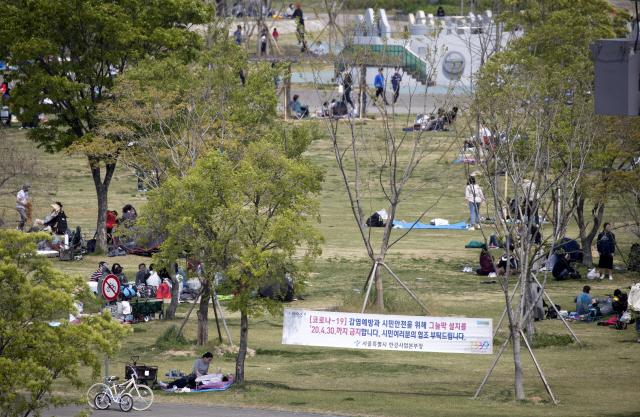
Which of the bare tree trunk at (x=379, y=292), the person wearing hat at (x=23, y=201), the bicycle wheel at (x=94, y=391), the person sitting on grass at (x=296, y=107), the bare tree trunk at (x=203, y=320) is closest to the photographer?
the bicycle wheel at (x=94, y=391)

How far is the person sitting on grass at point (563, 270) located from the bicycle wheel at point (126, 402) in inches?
671

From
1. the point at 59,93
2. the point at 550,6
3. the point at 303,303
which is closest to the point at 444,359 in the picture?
the point at 303,303

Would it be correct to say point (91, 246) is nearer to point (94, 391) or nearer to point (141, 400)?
point (94, 391)

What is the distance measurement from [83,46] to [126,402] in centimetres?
1859

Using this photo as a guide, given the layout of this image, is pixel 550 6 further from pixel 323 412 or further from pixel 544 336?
pixel 323 412

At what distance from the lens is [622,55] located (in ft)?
34.7

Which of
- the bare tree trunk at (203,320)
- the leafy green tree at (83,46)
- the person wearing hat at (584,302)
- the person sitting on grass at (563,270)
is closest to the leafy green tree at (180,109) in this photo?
the leafy green tree at (83,46)

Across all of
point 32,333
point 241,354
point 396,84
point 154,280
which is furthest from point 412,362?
point 396,84

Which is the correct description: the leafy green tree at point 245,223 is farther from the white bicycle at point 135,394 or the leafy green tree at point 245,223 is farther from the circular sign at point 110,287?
the white bicycle at point 135,394

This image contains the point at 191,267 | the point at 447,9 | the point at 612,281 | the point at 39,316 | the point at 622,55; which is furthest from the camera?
the point at 447,9

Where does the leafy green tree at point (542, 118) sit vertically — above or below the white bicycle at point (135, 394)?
above

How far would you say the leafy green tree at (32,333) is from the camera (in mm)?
10781

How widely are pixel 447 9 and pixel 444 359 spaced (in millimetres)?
61644

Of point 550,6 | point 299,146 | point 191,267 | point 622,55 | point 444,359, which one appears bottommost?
point 444,359
